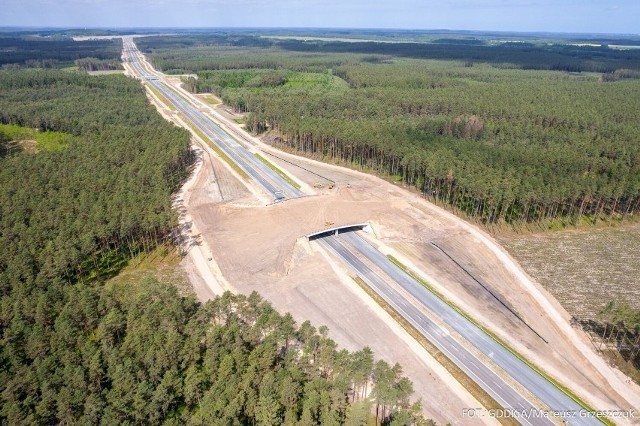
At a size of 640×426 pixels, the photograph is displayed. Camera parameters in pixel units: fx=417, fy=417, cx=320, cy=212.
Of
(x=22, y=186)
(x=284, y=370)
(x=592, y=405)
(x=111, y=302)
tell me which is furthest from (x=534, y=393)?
(x=22, y=186)

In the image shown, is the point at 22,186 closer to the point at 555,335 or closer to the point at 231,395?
the point at 231,395

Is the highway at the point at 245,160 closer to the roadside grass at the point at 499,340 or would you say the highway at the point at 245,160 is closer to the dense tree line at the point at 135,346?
the dense tree line at the point at 135,346

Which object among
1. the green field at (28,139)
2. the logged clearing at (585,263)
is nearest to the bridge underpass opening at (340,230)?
the logged clearing at (585,263)

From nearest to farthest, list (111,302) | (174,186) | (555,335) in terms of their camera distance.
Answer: (111,302), (555,335), (174,186)

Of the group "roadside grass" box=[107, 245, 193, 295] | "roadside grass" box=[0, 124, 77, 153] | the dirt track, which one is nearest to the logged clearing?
the dirt track

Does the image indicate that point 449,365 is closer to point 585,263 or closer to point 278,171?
point 585,263

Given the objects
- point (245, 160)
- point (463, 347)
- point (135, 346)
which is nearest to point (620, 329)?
point (463, 347)
